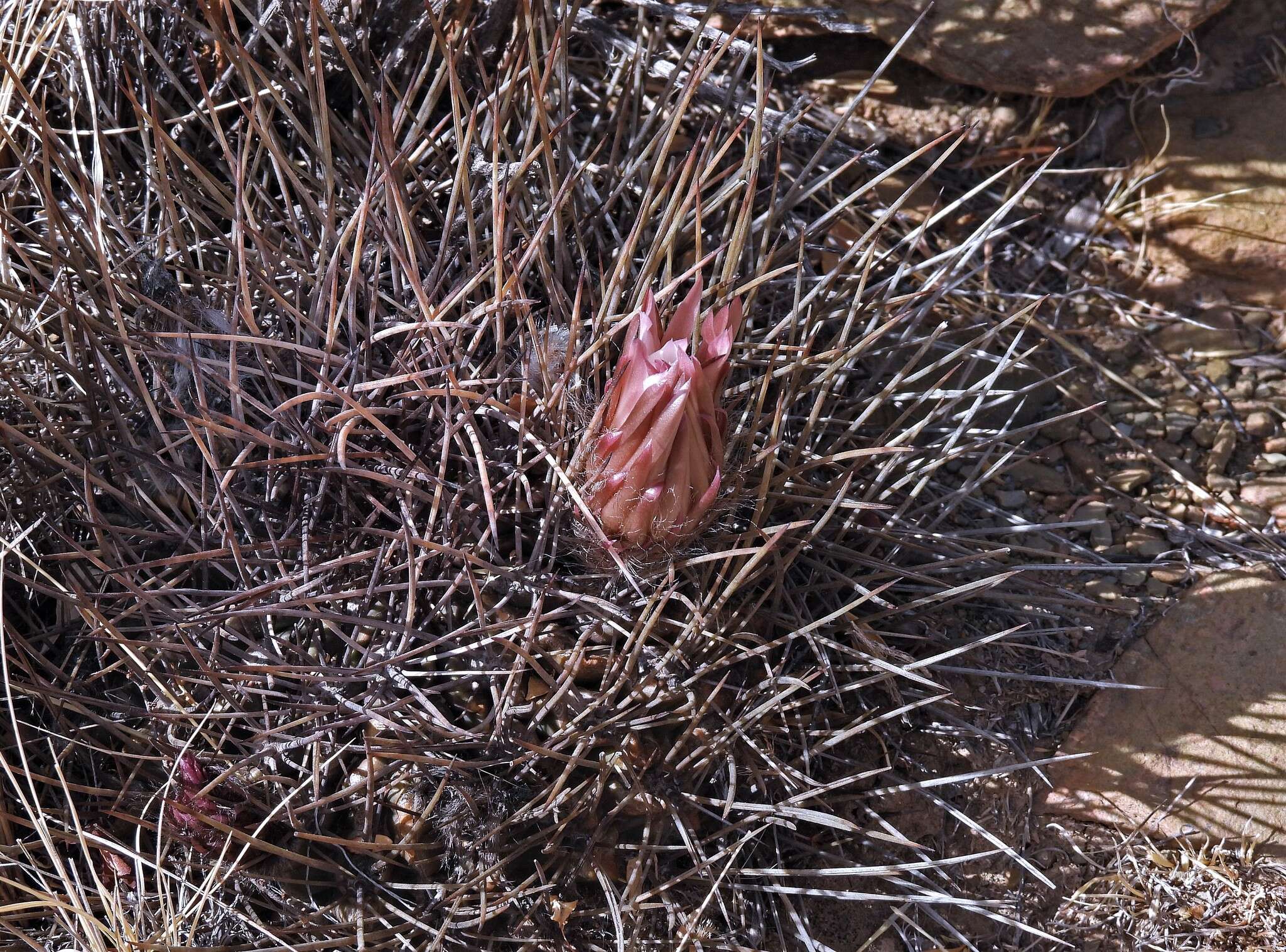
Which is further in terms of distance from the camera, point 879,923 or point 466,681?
point 879,923

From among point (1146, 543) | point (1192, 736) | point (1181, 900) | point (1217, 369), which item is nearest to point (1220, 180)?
point (1217, 369)

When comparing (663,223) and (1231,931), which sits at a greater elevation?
(663,223)

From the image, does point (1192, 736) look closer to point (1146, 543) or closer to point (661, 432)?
point (1146, 543)

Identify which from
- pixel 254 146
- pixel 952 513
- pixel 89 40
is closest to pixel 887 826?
pixel 952 513

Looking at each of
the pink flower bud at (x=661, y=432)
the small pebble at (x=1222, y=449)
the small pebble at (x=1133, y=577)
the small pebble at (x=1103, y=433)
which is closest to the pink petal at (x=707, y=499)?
the pink flower bud at (x=661, y=432)

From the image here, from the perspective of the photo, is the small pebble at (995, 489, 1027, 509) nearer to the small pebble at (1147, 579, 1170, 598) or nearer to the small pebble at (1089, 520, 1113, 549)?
the small pebble at (1089, 520, 1113, 549)

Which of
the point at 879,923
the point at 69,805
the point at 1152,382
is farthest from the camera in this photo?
the point at 1152,382

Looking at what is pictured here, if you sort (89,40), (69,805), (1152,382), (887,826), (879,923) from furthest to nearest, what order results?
(1152,382)
(89,40)
(879,923)
(887,826)
(69,805)

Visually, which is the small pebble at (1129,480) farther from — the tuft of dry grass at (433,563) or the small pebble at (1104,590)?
the tuft of dry grass at (433,563)

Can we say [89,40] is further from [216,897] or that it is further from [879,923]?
[879,923]
